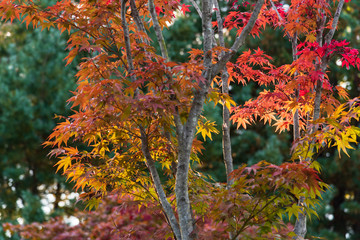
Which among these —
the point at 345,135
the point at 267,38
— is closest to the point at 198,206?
the point at 345,135

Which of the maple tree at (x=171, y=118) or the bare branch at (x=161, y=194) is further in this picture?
the bare branch at (x=161, y=194)

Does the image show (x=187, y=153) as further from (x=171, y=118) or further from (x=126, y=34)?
(x=126, y=34)

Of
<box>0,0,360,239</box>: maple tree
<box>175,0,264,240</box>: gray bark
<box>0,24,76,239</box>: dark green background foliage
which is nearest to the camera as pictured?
<box>0,0,360,239</box>: maple tree

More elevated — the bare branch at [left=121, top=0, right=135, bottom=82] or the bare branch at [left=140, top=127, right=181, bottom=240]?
the bare branch at [left=121, top=0, right=135, bottom=82]

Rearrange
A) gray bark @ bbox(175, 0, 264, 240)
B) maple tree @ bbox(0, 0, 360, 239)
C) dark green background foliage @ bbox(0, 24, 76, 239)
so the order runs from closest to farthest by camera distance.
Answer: maple tree @ bbox(0, 0, 360, 239) → gray bark @ bbox(175, 0, 264, 240) → dark green background foliage @ bbox(0, 24, 76, 239)

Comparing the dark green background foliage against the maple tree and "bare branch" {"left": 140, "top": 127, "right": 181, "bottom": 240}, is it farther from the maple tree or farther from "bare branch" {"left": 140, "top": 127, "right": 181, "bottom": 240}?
"bare branch" {"left": 140, "top": 127, "right": 181, "bottom": 240}

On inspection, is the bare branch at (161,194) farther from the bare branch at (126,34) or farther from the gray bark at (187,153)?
the bare branch at (126,34)

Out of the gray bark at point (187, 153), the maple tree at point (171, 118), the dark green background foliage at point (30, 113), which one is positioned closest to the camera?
the maple tree at point (171, 118)

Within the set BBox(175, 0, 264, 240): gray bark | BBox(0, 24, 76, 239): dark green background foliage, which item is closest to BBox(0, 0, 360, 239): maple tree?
BBox(175, 0, 264, 240): gray bark

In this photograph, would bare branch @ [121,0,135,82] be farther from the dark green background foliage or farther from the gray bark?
the dark green background foliage

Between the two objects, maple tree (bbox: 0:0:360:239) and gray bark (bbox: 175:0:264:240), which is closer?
maple tree (bbox: 0:0:360:239)

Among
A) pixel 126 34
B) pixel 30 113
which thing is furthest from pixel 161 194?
pixel 30 113

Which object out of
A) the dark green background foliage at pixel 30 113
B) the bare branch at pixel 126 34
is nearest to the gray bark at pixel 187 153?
the bare branch at pixel 126 34

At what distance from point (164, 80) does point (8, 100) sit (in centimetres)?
543
